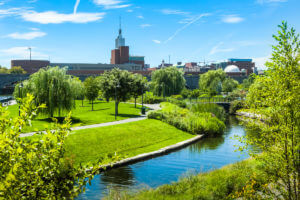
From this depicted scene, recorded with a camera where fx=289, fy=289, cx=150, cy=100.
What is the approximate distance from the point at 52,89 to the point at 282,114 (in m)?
23.0

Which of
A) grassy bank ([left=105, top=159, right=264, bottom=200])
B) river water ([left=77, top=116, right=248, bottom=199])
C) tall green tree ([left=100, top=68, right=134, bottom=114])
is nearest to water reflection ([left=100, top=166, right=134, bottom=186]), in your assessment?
river water ([left=77, top=116, right=248, bottom=199])

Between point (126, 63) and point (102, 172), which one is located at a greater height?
point (126, 63)

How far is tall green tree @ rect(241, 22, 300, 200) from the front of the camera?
6.60 metres

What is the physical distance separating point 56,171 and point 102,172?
39.7 ft

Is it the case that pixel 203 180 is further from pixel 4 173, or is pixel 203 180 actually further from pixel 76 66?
pixel 76 66

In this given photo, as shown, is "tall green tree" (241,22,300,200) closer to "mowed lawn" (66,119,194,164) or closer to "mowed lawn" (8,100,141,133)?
"mowed lawn" (66,119,194,164)

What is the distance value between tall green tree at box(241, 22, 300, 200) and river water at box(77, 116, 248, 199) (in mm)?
3937

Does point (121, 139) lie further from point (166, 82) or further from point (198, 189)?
point (166, 82)

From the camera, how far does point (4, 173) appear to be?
3877mm

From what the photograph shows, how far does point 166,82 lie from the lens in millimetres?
59031

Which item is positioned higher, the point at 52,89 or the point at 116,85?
the point at 116,85

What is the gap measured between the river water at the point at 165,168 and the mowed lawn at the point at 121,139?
1622mm

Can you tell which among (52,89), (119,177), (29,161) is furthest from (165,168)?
(52,89)

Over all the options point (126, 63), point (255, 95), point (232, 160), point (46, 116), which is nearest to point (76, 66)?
point (126, 63)
